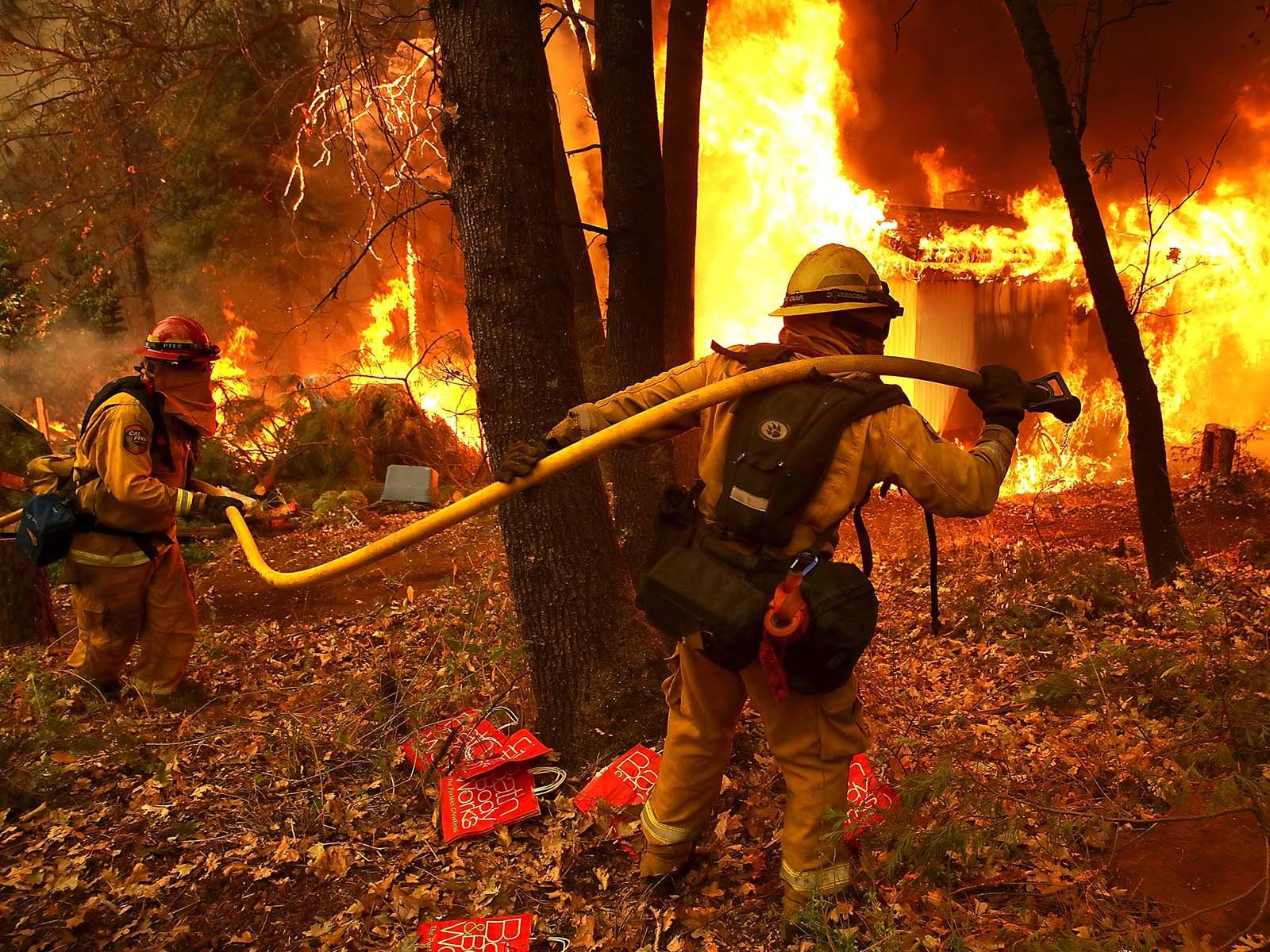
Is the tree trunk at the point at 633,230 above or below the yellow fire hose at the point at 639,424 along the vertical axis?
above

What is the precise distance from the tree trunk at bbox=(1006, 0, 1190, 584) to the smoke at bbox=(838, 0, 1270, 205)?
9650mm

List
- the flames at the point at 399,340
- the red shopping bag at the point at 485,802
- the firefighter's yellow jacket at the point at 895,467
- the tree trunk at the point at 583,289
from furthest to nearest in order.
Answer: the flames at the point at 399,340
the tree trunk at the point at 583,289
the red shopping bag at the point at 485,802
the firefighter's yellow jacket at the point at 895,467

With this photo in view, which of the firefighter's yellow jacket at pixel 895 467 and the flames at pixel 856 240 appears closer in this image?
the firefighter's yellow jacket at pixel 895 467

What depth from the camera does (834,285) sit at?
105 inches

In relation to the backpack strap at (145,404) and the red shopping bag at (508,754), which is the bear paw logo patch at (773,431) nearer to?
the red shopping bag at (508,754)

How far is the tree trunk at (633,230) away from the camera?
5438 mm

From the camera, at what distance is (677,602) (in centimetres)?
260

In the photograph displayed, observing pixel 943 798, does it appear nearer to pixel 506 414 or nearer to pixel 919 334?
pixel 506 414

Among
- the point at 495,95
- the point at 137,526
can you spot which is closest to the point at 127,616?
the point at 137,526

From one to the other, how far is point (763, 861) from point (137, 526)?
395 centimetres

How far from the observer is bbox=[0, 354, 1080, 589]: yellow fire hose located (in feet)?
8.45

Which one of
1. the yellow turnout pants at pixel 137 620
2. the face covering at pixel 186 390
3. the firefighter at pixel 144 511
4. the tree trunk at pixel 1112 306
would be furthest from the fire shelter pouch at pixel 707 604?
the tree trunk at pixel 1112 306

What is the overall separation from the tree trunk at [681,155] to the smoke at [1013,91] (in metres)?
9.51

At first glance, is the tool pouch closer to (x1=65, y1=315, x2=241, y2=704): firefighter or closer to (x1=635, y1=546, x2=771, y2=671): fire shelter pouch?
(x1=635, y1=546, x2=771, y2=671): fire shelter pouch
